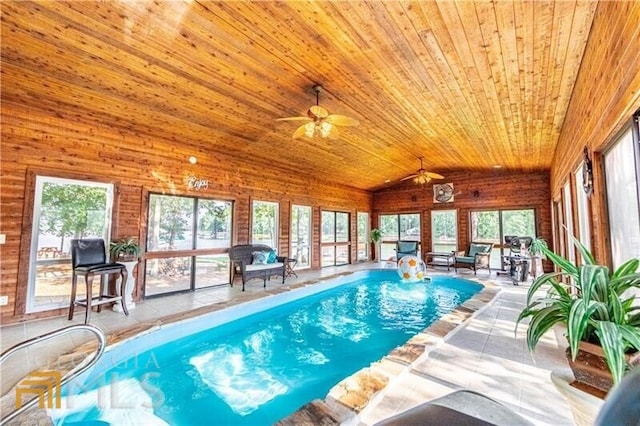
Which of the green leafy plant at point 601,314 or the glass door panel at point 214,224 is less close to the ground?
the glass door panel at point 214,224

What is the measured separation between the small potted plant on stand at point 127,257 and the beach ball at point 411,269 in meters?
5.81

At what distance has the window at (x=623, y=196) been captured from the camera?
2037mm

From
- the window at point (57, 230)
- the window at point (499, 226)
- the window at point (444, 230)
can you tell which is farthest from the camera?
the window at point (444, 230)

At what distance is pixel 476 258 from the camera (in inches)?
327

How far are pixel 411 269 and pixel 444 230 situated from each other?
374 cm

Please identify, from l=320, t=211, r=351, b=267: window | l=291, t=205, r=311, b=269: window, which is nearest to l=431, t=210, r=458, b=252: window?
l=320, t=211, r=351, b=267: window

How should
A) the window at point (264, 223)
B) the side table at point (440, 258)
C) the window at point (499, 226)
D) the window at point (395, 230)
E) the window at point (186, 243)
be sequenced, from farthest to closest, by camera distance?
the window at point (395, 230) < the side table at point (440, 258) < the window at point (499, 226) < the window at point (264, 223) < the window at point (186, 243)

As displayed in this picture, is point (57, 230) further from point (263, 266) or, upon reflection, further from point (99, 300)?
point (263, 266)

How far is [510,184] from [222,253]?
29.2ft

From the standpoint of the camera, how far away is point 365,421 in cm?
189

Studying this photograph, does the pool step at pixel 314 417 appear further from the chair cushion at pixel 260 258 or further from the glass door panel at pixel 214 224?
the glass door panel at pixel 214 224

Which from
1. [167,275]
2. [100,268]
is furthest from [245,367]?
[167,275]

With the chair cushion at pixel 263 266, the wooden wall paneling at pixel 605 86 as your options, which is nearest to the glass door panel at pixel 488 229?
the wooden wall paneling at pixel 605 86

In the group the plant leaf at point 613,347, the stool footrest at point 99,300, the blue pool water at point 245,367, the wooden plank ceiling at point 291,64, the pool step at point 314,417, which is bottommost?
the blue pool water at point 245,367
